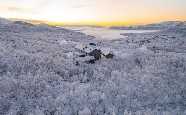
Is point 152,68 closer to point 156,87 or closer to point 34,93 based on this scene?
point 156,87

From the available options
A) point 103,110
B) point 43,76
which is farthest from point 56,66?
point 103,110

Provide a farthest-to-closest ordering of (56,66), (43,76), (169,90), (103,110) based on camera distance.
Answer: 1. (56,66)
2. (43,76)
3. (169,90)
4. (103,110)

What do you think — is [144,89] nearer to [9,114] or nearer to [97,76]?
[97,76]

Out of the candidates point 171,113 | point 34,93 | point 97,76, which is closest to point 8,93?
point 34,93

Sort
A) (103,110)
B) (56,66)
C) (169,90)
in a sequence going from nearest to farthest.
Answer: (103,110) < (169,90) < (56,66)

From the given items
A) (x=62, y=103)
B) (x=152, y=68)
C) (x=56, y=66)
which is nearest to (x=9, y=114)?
(x=62, y=103)

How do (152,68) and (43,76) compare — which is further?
(152,68)

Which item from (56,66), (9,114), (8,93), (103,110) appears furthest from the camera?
(56,66)

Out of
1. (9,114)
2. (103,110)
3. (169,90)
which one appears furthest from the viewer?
(169,90)

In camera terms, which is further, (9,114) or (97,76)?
(97,76)
